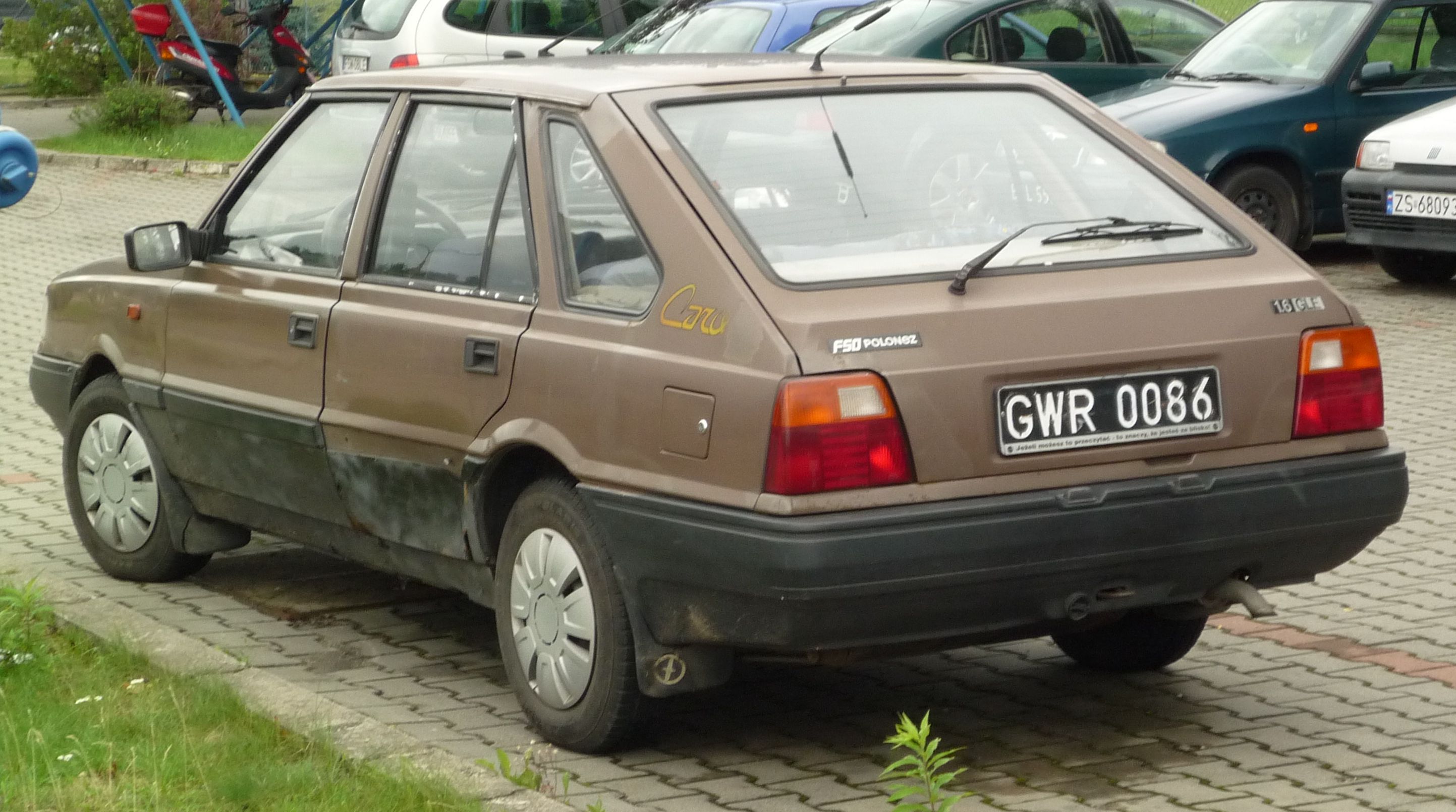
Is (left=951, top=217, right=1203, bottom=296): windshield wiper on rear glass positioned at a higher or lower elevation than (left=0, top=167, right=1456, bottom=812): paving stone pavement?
higher

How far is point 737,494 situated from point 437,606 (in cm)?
236

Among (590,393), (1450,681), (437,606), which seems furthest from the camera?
(437,606)

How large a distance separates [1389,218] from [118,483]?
8.13 m

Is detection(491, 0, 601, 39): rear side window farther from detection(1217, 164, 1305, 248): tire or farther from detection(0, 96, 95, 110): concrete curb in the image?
detection(0, 96, 95, 110): concrete curb

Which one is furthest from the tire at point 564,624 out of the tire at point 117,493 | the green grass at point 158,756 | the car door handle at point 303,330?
the tire at point 117,493

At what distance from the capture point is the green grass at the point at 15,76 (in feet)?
105

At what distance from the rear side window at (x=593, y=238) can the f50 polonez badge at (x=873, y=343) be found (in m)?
0.51

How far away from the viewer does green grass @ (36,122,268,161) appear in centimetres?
2131

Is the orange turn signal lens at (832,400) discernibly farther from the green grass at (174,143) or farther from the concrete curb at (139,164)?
the green grass at (174,143)

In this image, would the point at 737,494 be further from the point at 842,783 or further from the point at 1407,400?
the point at 1407,400

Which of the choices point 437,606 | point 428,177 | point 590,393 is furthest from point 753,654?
point 437,606

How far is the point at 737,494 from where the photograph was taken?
422 cm

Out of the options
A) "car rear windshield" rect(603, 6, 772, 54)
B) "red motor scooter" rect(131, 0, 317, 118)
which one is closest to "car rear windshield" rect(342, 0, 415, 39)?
"car rear windshield" rect(603, 6, 772, 54)

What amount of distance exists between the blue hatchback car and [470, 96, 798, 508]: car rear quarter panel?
9817mm
